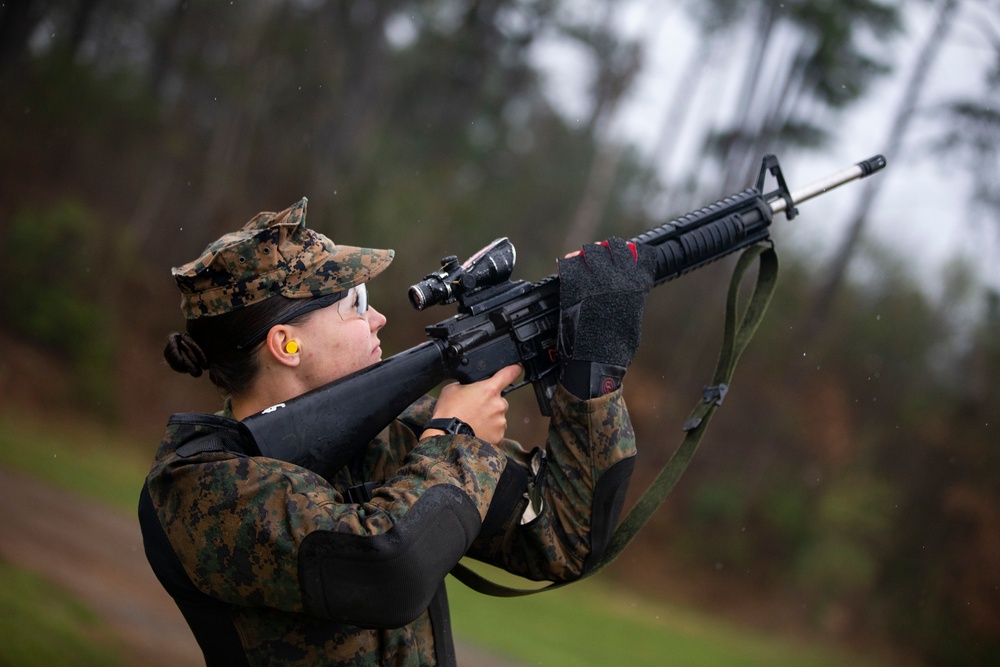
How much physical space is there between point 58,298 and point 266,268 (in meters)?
11.8

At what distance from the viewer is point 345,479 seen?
7.92 ft

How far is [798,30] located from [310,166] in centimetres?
869

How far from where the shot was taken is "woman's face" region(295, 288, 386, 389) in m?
2.31

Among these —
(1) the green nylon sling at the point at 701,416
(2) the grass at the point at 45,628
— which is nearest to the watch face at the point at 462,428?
(1) the green nylon sling at the point at 701,416

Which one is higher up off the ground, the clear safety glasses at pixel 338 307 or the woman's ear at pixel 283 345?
the clear safety glasses at pixel 338 307

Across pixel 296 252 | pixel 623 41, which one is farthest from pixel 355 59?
pixel 296 252

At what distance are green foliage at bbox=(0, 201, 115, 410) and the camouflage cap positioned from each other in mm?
11023

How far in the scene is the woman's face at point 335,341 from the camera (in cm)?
231

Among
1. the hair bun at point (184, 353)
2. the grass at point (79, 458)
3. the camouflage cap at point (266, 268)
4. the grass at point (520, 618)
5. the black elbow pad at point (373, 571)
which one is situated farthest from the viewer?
the grass at point (79, 458)

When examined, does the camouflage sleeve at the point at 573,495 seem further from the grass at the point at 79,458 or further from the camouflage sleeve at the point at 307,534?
the grass at the point at 79,458

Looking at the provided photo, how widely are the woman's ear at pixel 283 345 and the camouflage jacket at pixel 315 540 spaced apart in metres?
0.21

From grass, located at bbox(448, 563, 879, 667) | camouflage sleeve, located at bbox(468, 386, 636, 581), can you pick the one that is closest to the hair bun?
camouflage sleeve, located at bbox(468, 386, 636, 581)

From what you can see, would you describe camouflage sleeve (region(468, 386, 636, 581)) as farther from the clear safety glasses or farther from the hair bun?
the hair bun

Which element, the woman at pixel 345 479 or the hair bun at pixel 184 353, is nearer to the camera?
the woman at pixel 345 479
